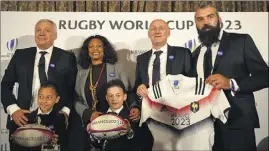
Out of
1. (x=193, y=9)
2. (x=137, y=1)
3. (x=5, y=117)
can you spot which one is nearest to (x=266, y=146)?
(x=193, y=9)

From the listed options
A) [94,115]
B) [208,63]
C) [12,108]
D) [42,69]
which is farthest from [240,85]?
[12,108]

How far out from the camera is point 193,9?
5.27ft

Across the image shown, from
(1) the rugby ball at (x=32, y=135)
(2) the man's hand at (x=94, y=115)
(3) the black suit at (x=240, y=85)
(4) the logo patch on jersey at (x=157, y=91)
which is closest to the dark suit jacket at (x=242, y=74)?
(3) the black suit at (x=240, y=85)

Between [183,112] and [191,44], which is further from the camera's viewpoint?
[191,44]

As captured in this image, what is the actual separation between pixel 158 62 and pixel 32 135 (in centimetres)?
66

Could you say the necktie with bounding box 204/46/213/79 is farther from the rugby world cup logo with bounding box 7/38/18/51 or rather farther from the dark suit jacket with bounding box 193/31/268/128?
the rugby world cup logo with bounding box 7/38/18/51

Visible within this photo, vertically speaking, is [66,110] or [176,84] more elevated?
[176,84]

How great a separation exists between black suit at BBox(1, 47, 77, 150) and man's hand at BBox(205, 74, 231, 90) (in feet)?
A: 2.08

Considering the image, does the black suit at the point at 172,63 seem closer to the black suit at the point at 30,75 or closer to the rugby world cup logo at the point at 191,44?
the rugby world cup logo at the point at 191,44

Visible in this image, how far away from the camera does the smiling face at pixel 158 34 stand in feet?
5.19

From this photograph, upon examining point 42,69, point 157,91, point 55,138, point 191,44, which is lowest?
point 55,138

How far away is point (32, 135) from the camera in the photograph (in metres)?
1.51

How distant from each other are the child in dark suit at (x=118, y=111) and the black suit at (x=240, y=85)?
1.22ft

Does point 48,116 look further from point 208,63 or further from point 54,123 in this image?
point 208,63
